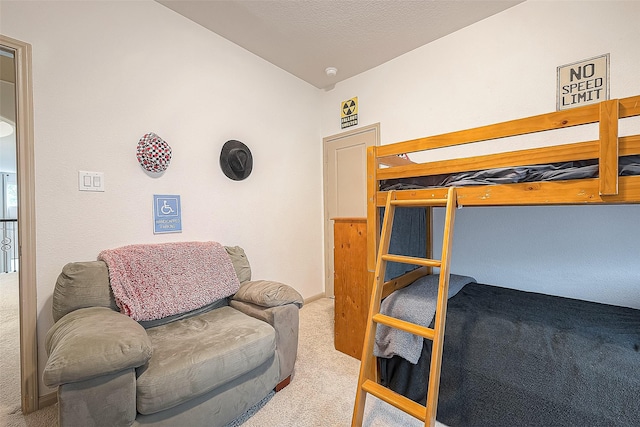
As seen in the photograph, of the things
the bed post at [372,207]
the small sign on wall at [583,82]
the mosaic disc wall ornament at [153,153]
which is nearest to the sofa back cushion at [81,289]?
the mosaic disc wall ornament at [153,153]

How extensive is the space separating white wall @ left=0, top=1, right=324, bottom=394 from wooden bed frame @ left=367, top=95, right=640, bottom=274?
1.61m

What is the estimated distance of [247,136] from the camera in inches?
105

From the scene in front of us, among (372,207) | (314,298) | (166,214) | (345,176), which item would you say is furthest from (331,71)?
(314,298)

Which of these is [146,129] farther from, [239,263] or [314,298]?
[314,298]

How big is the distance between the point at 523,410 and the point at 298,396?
1.19 meters

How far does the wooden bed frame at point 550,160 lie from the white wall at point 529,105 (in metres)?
1.17

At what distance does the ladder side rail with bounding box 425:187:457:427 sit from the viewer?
3.66 feet

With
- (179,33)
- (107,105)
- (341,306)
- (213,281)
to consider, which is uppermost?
(179,33)

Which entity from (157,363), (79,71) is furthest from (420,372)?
(79,71)

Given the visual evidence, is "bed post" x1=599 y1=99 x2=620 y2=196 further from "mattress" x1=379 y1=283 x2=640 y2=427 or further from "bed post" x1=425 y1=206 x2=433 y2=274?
"bed post" x1=425 y1=206 x2=433 y2=274

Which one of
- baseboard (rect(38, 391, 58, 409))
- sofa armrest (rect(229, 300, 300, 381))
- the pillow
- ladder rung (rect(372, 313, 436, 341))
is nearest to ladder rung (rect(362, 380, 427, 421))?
ladder rung (rect(372, 313, 436, 341))

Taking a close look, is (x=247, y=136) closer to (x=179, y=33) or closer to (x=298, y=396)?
(x=179, y=33)

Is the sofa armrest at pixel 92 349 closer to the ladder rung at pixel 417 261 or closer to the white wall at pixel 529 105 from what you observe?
the ladder rung at pixel 417 261

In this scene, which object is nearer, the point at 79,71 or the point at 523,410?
the point at 523,410
